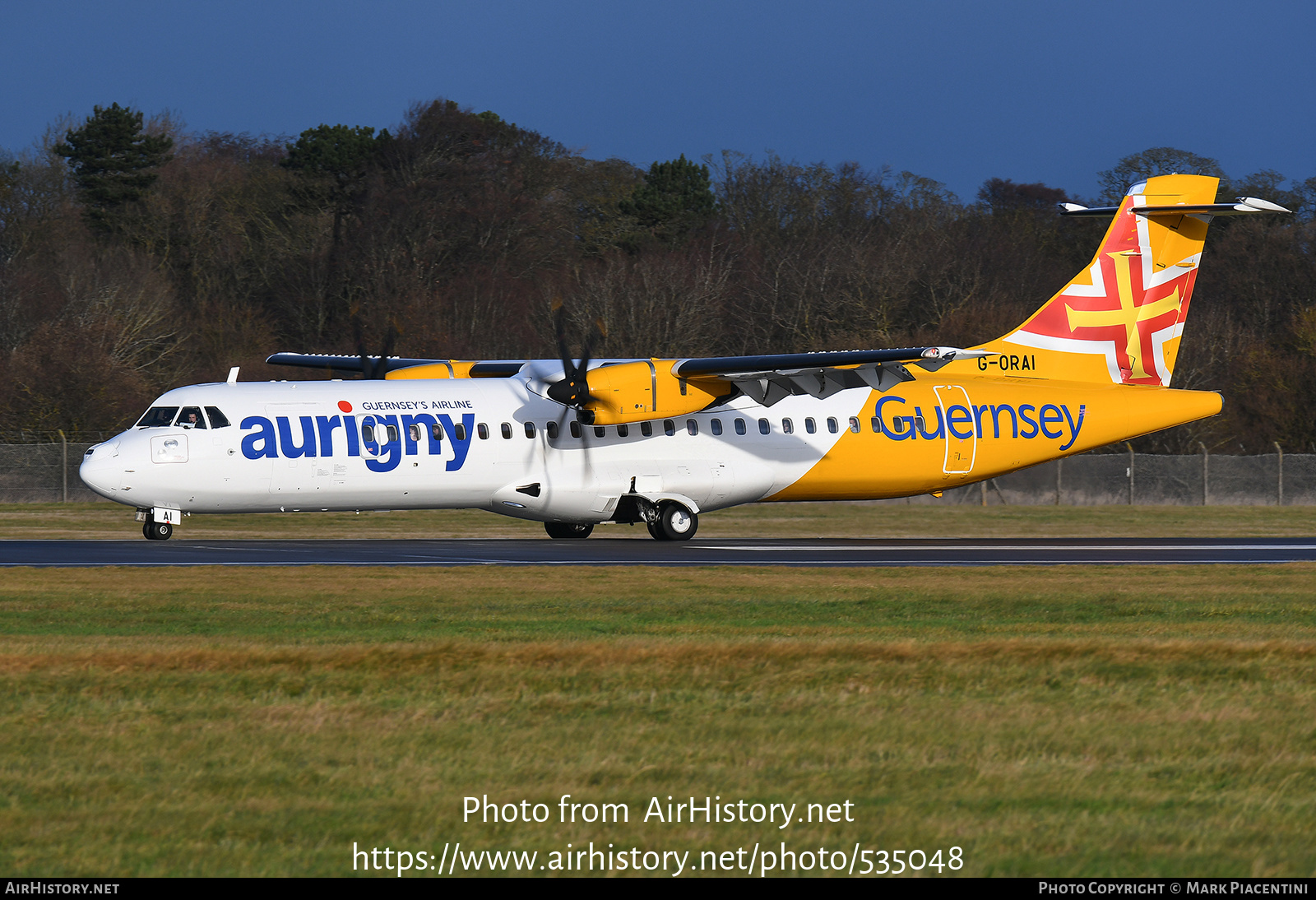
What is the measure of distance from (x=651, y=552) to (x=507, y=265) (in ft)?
149

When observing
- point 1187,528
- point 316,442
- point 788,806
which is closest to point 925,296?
point 1187,528

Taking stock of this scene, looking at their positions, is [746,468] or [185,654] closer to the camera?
[185,654]

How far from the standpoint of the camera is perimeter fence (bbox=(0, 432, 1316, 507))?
4394 centimetres

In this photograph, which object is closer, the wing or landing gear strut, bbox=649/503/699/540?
landing gear strut, bbox=649/503/699/540

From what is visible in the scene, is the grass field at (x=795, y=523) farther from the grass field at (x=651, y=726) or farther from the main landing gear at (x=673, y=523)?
the grass field at (x=651, y=726)

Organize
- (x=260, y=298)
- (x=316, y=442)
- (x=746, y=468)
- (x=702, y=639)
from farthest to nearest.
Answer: (x=260, y=298), (x=746, y=468), (x=316, y=442), (x=702, y=639)

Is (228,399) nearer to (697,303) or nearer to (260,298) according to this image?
(697,303)

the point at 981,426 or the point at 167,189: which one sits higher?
the point at 167,189

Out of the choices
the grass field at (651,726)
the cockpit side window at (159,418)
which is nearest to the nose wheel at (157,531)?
the cockpit side window at (159,418)

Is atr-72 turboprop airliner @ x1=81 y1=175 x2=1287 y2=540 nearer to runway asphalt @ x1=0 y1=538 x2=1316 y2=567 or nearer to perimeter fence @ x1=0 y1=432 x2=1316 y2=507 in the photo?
runway asphalt @ x1=0 y1=538 x2=1316 y2=567

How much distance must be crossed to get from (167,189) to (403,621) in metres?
64.3

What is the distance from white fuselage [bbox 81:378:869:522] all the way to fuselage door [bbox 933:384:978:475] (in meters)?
1.54

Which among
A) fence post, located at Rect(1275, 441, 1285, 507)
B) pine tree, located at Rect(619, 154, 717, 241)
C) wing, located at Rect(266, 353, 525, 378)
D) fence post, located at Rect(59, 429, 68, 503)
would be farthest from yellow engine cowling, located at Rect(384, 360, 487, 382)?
pine tree, located at Rect(619, 154, 717, 241)

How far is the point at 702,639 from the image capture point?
44.2 feet
